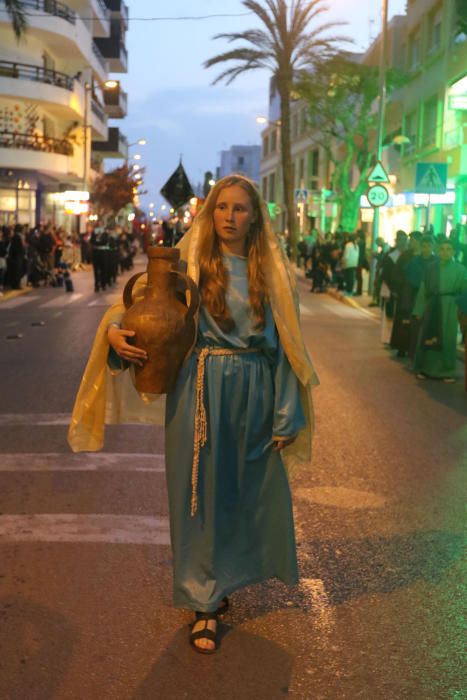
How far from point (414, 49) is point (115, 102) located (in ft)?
130

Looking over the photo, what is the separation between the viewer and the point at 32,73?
1688 inches

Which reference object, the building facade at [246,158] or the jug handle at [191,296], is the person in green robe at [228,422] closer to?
the jug handle at [191,296]

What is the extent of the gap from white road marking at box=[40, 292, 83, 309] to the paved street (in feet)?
46.5

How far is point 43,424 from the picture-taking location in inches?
360

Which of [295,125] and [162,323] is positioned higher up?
[295,125]

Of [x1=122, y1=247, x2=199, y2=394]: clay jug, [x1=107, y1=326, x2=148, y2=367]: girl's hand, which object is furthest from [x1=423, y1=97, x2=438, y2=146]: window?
[x1=107, y1=326, x2=148, y2=367]: girl's hand

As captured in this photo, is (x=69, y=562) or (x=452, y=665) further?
(x=69, y=562)

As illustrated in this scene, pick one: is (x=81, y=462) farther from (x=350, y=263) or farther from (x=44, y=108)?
(x=44, y=108)

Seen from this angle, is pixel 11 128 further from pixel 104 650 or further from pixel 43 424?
pixel 104 650

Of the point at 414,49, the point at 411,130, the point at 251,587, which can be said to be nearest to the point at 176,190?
the point at 411,130

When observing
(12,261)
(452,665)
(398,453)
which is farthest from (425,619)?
(12,261)

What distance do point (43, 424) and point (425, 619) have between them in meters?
5.22

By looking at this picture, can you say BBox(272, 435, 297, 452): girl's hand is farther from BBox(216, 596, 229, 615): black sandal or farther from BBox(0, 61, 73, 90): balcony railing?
BBox(0, 61, 73, 90): balcony railing

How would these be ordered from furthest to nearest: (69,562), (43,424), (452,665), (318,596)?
(43,424), (69,562), (318,596), (452,665)
